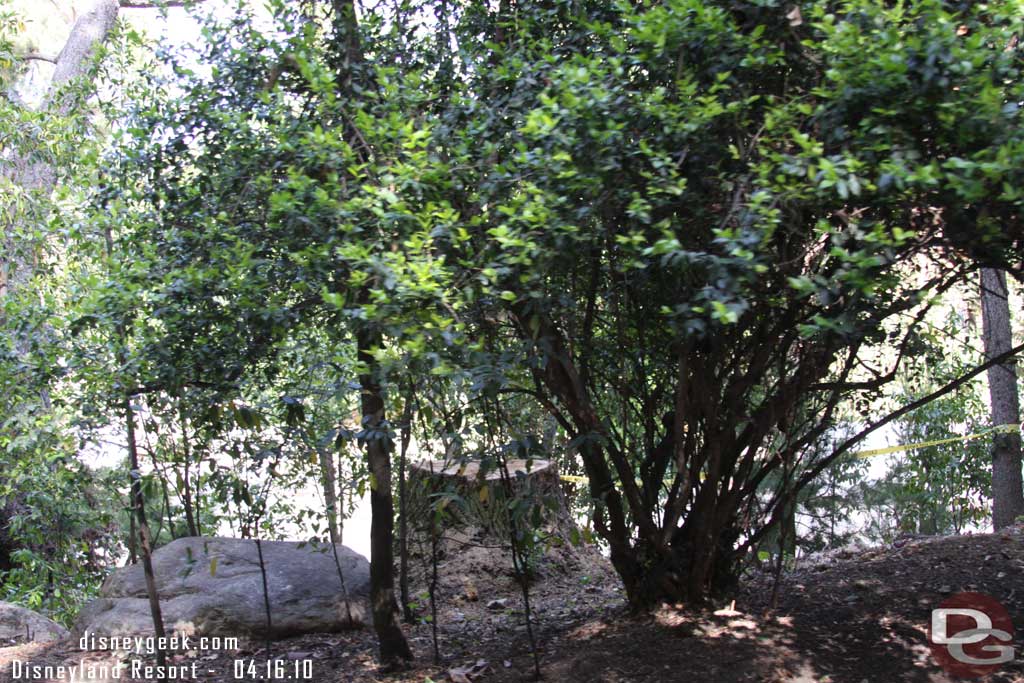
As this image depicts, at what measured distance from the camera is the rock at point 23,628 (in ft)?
21.9

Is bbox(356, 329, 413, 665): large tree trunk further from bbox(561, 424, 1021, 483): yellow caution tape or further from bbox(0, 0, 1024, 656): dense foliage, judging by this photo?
bbox(561, 424, 1021, 483): yellow caution tape

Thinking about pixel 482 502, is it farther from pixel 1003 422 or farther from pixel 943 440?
pixel 1003 422

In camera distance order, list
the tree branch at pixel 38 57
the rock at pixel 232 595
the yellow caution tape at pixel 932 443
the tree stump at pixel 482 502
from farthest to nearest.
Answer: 1. the tree branch at pixel 38 57
2. the yellow caution tape at pixel 932 443
3. the tree stump at pixel 482 502
4. the rock at pixel 232 595

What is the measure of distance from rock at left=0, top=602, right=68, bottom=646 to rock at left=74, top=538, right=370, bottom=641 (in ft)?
2.56

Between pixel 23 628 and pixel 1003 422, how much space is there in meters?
9.17

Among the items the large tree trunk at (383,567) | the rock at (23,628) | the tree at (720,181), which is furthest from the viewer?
the rock at (23,628)

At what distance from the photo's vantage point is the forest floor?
15.9 ft

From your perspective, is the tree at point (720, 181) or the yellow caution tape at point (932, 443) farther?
the yellow caution tape at point (932, 443)

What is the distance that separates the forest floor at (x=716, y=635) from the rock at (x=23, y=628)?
556 mm

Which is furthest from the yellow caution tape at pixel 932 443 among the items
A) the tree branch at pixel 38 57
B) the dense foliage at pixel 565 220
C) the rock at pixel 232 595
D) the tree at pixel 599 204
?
the tree branch at pixel 38 57

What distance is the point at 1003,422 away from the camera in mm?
9289

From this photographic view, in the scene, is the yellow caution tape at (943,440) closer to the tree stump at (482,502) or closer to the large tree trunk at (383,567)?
the tree stump at (482,502)

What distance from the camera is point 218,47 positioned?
5000 millimetres

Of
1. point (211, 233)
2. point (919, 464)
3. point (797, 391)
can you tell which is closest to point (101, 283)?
point (211, 233)
